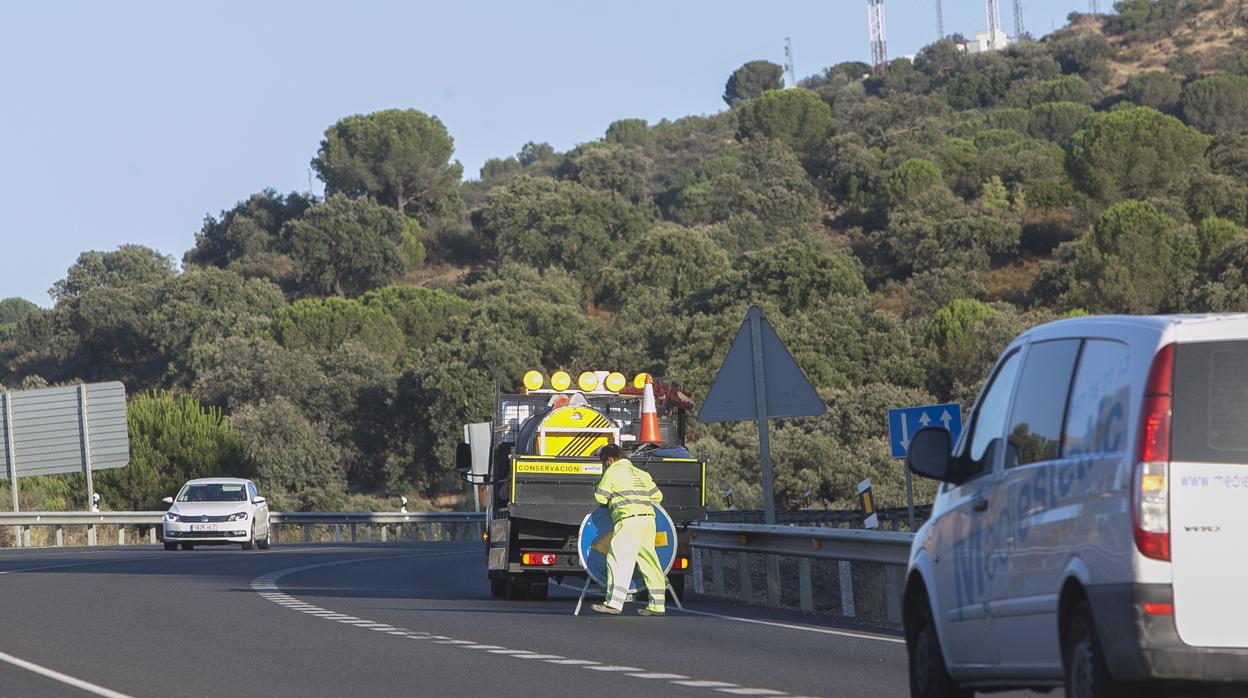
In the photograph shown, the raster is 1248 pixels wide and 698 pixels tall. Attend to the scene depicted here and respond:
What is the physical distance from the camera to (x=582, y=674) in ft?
39.8

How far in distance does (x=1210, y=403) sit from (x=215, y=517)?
31.0m

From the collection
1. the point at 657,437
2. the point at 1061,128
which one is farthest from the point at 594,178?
the point at 657,437

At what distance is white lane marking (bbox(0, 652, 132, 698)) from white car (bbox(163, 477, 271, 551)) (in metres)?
22.7

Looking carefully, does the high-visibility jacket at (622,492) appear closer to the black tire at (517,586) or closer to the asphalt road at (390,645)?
the asphalt road at (390,645)

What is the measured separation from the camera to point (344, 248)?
4237 inches

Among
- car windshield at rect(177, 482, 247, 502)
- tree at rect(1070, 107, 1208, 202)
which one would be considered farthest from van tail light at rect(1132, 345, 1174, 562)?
tree at rect(1070, 107, 1208, 202)

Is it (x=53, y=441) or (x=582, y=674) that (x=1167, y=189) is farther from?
(x=582, y=674)

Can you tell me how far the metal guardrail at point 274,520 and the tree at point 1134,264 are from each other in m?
32.4

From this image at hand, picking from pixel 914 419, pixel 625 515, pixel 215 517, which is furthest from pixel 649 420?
pixel 215 517

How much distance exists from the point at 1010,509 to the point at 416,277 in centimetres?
10658

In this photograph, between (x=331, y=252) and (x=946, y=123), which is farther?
(x=946, y=123)

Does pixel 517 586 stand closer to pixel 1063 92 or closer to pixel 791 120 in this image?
pixel 791 120

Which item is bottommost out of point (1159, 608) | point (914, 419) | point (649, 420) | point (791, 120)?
point (1159, 608)

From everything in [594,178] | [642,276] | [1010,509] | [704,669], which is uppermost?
[594,178]
